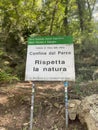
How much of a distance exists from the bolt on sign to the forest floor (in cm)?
74

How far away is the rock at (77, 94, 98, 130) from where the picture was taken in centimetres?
293

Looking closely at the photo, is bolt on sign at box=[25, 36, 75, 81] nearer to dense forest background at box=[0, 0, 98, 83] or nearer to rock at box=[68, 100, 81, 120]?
rock at box=[68, 100, 81, 120]

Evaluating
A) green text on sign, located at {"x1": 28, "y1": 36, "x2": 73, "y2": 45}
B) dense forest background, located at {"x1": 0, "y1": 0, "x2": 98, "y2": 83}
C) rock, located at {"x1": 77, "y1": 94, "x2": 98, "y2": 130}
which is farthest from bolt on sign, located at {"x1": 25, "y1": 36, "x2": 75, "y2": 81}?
dense forest background, located at {"x1": 0, "y1": 0, "x2": 98, "y2": 83}

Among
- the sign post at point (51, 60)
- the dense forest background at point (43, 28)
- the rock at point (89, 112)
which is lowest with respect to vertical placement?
the rock at point (89, 112)

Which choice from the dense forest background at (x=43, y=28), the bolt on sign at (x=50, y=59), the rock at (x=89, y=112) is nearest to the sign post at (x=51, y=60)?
the bolt on sign at (x=50, y=59)

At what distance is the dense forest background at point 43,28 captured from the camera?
6609mm

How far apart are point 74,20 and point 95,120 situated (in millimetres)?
7039

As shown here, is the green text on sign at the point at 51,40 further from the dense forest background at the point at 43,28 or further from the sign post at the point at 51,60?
the dense forest background at the point at 43,28

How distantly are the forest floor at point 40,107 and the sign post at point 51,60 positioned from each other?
0.94 ft

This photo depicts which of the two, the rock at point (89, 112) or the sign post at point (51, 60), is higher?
the sign post at point (51, 60)

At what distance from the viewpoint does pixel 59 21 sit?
7.82m

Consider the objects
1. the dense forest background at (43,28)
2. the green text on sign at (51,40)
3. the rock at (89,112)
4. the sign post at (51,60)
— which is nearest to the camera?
the rock at (89,112)

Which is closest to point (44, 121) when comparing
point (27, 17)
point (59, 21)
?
point (27, 17)

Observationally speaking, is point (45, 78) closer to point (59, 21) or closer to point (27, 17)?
point (27, 17)
